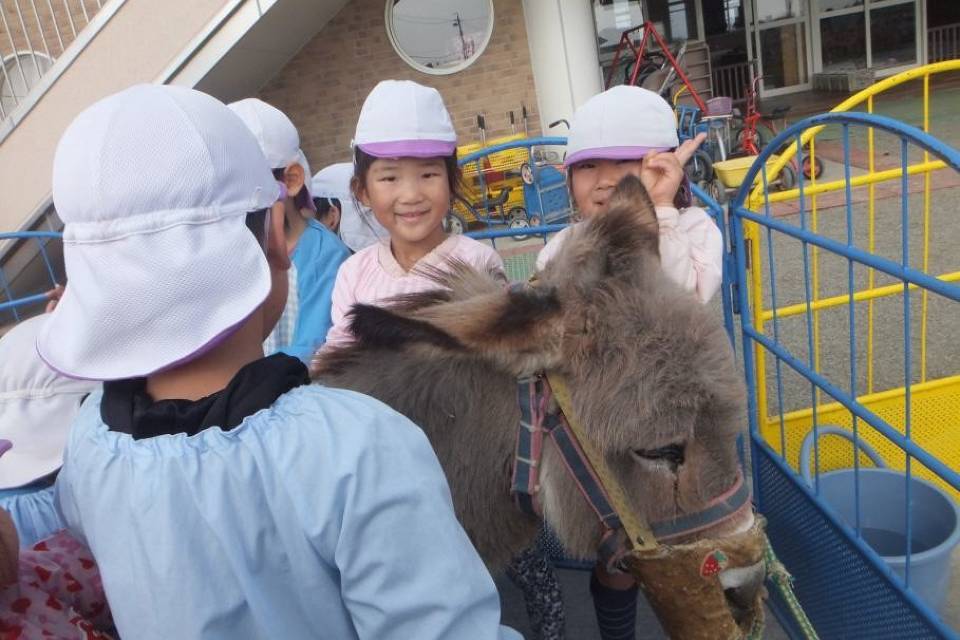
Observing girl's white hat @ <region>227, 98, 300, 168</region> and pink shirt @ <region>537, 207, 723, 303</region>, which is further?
girl's white hat @ <region>227, 98, 300, 168</region>

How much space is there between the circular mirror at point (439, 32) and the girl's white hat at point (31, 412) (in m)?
9.79

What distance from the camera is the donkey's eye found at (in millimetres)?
1521

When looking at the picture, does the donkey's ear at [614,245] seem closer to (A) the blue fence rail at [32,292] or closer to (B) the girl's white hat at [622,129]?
(B) the girl's white hat at [622,129]

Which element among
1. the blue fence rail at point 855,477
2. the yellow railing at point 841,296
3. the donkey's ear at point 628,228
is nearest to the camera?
the donkey's ear at point 628,228

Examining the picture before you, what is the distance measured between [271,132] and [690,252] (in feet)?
5.67

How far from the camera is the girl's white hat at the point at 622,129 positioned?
2455 mm

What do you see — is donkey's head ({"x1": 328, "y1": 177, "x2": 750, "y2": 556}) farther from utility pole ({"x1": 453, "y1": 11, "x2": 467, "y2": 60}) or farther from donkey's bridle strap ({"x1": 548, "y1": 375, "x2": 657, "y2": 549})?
utility pole ({"x1": 453, "y1": 11, "x2": 467, "y2": 60})

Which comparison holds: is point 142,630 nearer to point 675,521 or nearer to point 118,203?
point 118,203

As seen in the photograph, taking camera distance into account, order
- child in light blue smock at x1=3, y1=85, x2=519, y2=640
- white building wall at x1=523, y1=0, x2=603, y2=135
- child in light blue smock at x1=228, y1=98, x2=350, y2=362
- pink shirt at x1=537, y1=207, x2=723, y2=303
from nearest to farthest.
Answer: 1. child in light blue smock at x1=3, y1=85, x2=519, y2=640
2. pink shirt at x1=537, y1=207, x2=723, y2=303
3. child in light blue smock at x1=228, y1=98, x2=350, y2=362
4. white building wall at x1=523, y1=0, x2=603, y2=135

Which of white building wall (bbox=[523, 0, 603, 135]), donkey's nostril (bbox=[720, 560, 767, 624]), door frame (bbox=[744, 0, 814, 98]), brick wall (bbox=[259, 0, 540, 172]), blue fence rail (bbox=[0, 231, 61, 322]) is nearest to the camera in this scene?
donkey's nostril (bbox=[720, 560, 767, 624])


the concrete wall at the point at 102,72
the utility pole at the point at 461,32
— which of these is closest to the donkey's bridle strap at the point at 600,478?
the concrete wall at the point at 102,72

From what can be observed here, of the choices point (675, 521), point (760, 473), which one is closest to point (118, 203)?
point (675, 521)

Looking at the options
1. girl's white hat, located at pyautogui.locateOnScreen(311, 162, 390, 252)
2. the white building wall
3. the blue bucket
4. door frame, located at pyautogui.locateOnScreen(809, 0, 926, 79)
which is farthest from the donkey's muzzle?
door frame, located at pyautogui.locateOnScreen(809, 0, 926, 79)

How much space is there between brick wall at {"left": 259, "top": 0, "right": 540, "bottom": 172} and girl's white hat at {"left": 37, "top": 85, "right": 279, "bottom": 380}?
9.92 meters
